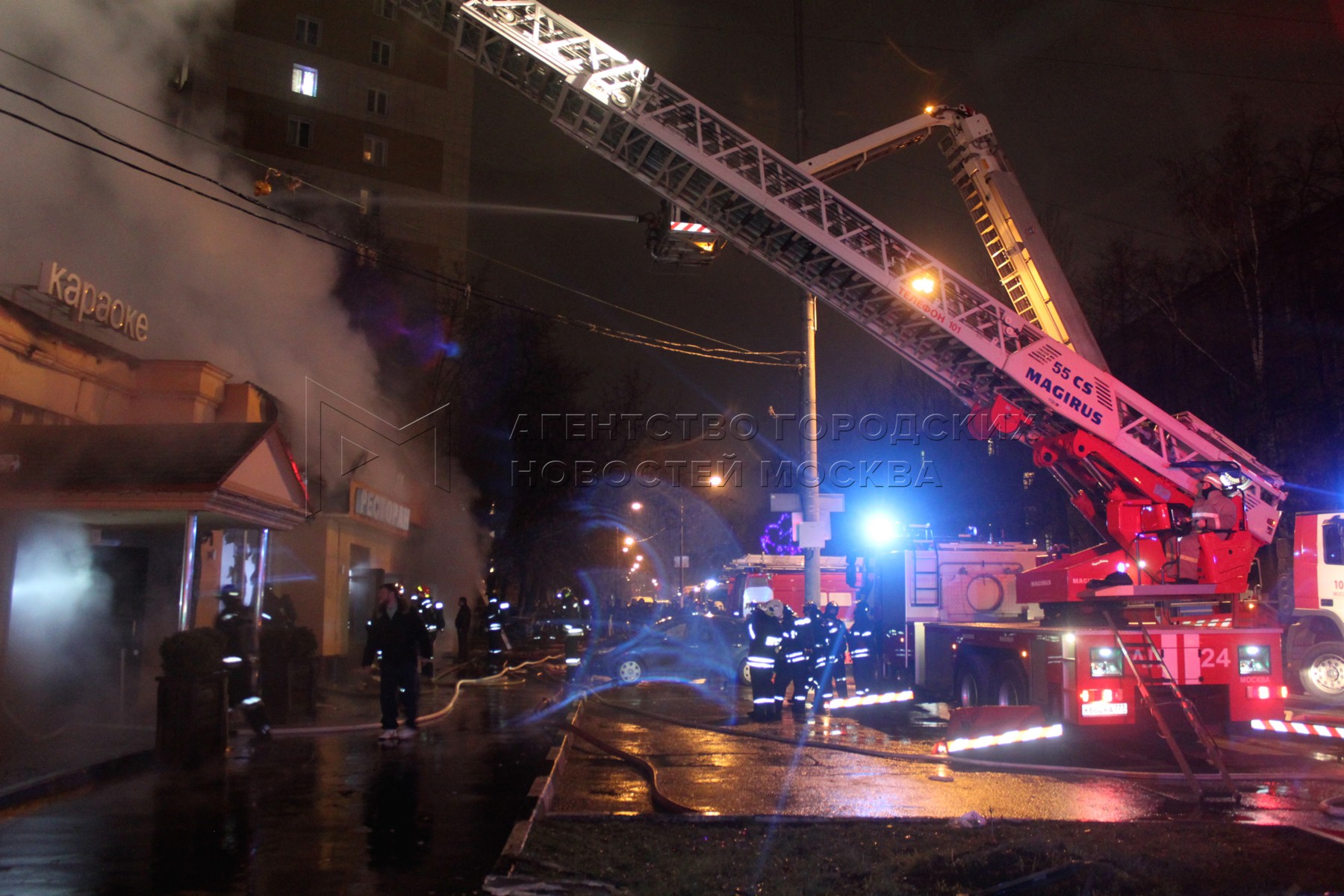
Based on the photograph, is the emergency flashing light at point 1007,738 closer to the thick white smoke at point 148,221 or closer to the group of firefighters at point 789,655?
the group of firefighters at point 789,655

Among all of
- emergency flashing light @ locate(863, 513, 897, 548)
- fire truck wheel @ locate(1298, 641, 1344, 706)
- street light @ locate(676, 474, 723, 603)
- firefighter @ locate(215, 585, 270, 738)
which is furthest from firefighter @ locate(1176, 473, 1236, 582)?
street light @ locate(676, 474, 723, 603)

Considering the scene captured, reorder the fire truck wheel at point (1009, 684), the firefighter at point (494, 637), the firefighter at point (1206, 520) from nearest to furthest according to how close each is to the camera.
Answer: the fire truck wheel at point (1009, 684), the firefighter at point (1206, 520), the firefighter at point (494, 637)

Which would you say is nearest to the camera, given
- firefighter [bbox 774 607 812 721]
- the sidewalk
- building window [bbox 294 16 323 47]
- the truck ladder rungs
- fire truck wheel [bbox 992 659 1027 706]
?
the sidewalk

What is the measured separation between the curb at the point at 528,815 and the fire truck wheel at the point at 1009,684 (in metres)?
4.22

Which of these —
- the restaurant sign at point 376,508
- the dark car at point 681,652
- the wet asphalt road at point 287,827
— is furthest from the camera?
the restaurant sign at point 376,508

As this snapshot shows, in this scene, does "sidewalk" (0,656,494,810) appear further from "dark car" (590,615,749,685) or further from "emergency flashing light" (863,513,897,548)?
"emergency flashing light" (863,513,897,548)

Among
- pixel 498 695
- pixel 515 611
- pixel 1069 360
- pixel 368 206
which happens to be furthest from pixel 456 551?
pixel 1069 360

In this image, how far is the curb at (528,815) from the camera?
468 centimetres

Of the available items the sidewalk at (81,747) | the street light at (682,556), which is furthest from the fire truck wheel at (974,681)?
the street light at (682,556)

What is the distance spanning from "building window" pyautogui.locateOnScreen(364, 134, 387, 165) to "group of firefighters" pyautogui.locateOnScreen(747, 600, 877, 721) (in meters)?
28.8

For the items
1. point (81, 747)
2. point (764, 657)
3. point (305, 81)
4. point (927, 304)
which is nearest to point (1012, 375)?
point (927, 304)

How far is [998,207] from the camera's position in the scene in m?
13.1

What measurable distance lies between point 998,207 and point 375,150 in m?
28.7

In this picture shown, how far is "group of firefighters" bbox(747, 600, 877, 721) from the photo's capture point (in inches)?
457
